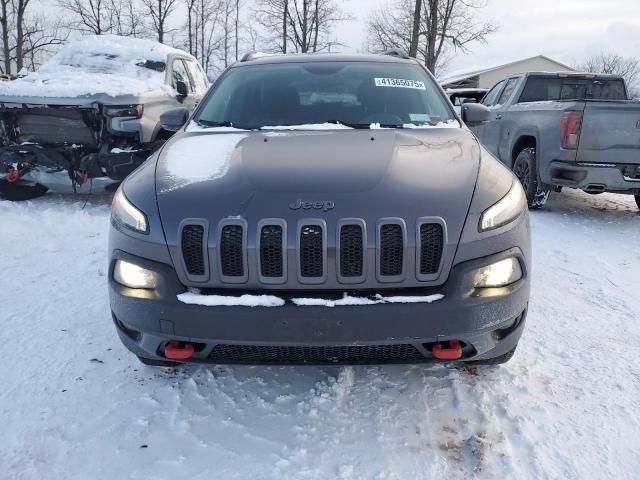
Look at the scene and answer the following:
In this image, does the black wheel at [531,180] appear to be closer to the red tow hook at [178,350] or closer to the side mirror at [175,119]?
the side mirror at [175,119]

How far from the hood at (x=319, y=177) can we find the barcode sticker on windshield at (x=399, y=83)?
81 centimetres

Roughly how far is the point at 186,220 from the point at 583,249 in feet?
13.4

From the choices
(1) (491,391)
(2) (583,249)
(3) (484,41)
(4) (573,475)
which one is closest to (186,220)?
(1) (491,391)

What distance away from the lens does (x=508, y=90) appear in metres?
7.90

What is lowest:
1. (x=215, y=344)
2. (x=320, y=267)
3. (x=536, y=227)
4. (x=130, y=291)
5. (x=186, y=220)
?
(x=536, y=227)

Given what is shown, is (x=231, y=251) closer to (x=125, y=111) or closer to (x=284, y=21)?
(x=125, y=111)

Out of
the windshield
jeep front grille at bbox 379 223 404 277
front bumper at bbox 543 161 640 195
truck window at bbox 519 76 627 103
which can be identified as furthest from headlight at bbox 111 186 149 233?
truck window at bbox 519 76 627 103

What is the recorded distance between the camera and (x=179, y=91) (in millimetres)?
6566

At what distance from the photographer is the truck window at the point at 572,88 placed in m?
7.50

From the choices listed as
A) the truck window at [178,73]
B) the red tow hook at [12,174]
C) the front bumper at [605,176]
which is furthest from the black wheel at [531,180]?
the red tow hook at [12,174]

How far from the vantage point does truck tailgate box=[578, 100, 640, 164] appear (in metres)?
5.26

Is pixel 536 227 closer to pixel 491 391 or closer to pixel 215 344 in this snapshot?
pixel 491 391

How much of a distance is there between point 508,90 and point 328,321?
715cm

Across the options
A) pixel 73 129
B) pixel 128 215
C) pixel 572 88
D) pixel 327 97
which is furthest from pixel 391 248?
pixel 572 88
